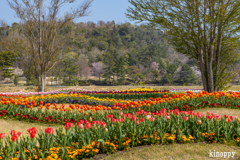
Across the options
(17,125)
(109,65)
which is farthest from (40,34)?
(109,65)

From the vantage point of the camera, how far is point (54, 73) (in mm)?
38594

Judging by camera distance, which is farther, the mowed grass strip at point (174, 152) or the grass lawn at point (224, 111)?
the grass lawn at point (224, 111)

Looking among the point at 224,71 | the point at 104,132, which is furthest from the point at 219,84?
the point at 104,132

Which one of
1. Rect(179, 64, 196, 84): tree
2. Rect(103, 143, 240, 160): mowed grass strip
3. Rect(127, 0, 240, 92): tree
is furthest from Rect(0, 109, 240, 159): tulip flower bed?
Rect(179, 64, 196, 84): tree

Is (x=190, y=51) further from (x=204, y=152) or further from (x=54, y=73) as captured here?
(x=54, y=73)

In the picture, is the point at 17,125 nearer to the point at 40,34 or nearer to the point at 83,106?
the point at 83,106

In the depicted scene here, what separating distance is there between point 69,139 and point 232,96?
24.4 ft

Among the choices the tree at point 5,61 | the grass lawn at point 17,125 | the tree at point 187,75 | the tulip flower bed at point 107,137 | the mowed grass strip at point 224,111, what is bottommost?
the grass lawn at point 17,125

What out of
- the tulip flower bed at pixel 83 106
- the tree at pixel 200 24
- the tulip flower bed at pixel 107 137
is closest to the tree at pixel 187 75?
the tree at pixel 200 24

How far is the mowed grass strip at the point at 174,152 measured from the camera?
3115 mm

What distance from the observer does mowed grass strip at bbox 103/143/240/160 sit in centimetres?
312

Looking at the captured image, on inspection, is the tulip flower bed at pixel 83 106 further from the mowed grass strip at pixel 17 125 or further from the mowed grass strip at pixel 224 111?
the mowed grass strip at pixel 224 111

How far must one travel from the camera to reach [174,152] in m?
3.27

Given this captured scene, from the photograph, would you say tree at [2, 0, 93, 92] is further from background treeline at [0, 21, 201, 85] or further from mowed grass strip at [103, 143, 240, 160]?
mowed grass strip at [103, 143, 240, 160]
